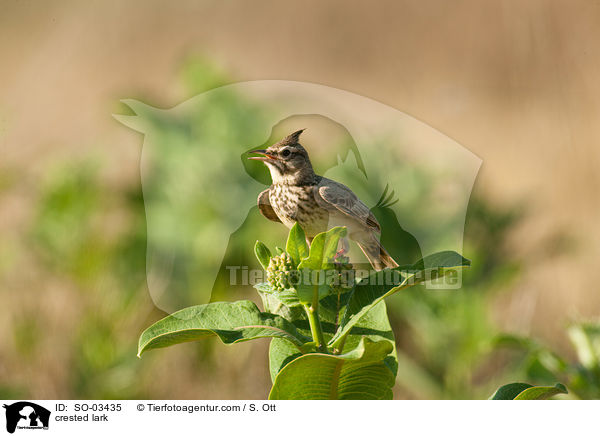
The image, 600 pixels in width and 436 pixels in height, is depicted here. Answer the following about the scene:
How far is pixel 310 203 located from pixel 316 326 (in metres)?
0.14

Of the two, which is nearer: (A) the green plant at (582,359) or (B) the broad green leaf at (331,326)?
(B) the broad green leaf at (331,326)

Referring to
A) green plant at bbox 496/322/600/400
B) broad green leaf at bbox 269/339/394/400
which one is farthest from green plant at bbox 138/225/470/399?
green plant at bbox 496/322/600/400

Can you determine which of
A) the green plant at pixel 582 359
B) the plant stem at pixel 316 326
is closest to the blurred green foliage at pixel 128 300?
the green plant at pixel 582 359

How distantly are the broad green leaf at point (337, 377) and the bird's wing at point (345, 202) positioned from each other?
0.12 metres

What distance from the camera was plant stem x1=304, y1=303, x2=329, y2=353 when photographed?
Answer: 1.53ft

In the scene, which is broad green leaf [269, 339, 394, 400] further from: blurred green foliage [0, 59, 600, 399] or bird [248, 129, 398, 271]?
blurred green foliage [0, 59, 600, 399]

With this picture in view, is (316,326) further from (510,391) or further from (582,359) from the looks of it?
(582,359)

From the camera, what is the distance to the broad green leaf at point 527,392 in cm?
51

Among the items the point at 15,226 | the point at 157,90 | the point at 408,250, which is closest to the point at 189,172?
the point at 408,250

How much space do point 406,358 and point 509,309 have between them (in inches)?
20.0

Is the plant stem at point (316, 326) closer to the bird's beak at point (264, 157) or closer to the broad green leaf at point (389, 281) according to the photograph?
the broad green leaf at point (389, 281)

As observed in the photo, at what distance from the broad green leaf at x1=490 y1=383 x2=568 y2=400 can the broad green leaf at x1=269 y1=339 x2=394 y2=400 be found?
10 cm

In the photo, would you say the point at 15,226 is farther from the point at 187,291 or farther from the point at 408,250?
the point at 408,250
